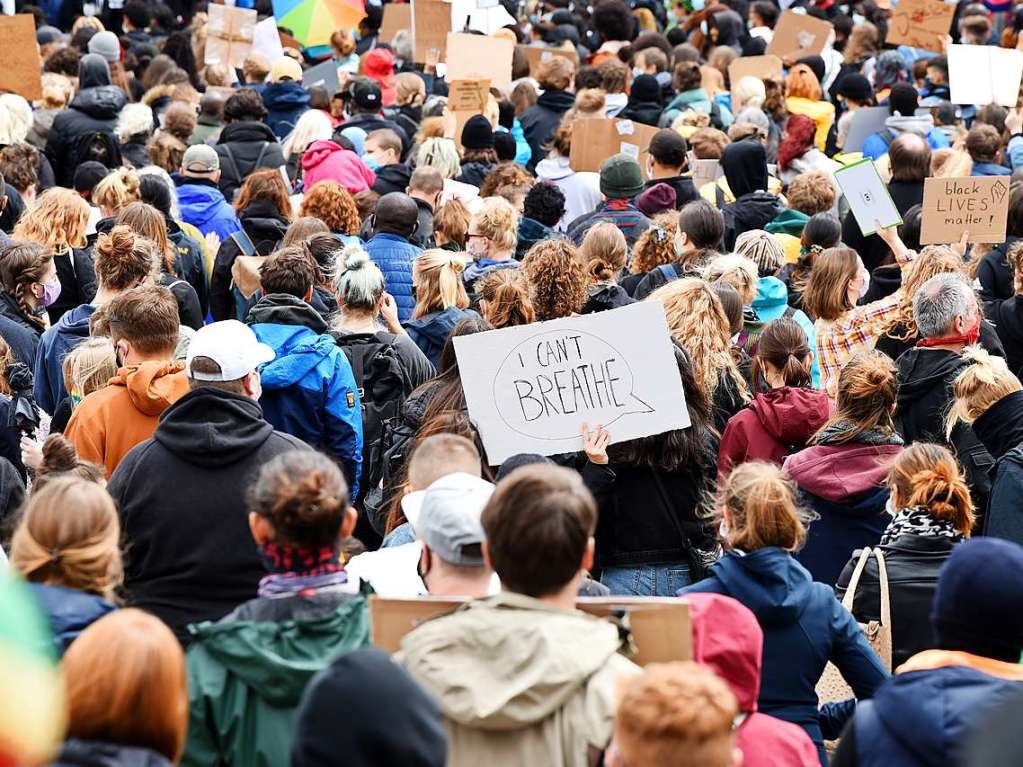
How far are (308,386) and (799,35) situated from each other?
33.9ft

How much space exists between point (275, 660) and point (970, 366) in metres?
3.68

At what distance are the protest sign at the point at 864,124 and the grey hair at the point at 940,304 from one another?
5.68 m

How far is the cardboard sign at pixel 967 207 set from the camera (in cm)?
806

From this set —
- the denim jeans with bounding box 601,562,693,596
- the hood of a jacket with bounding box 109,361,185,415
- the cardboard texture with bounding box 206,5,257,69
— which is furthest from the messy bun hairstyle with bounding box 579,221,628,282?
the cardboard texture with bounding box 206,5,257,69

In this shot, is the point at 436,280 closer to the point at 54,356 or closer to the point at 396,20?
the point at 54,356

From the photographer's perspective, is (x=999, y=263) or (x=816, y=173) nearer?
(x=999, y=263)

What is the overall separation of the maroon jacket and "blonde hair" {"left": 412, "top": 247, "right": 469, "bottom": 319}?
1503mm

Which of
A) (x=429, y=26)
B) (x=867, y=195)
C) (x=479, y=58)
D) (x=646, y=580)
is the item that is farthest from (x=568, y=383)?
(x=429, y=26)

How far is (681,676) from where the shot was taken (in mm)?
2766

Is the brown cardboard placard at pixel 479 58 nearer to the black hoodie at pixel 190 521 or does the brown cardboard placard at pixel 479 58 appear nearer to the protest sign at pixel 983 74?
the protest sign at pixel 983 74

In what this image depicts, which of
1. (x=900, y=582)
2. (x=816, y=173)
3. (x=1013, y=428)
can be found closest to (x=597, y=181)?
(x=816, y=173)

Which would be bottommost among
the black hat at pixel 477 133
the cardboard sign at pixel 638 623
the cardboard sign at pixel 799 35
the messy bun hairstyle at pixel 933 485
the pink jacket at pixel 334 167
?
the messy bun hairstyle at pixel 933 485

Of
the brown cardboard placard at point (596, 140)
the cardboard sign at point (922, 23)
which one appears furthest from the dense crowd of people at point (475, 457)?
the cardboard sign at point (922, 23)

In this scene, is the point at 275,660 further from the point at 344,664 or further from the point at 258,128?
the point at 258,128
